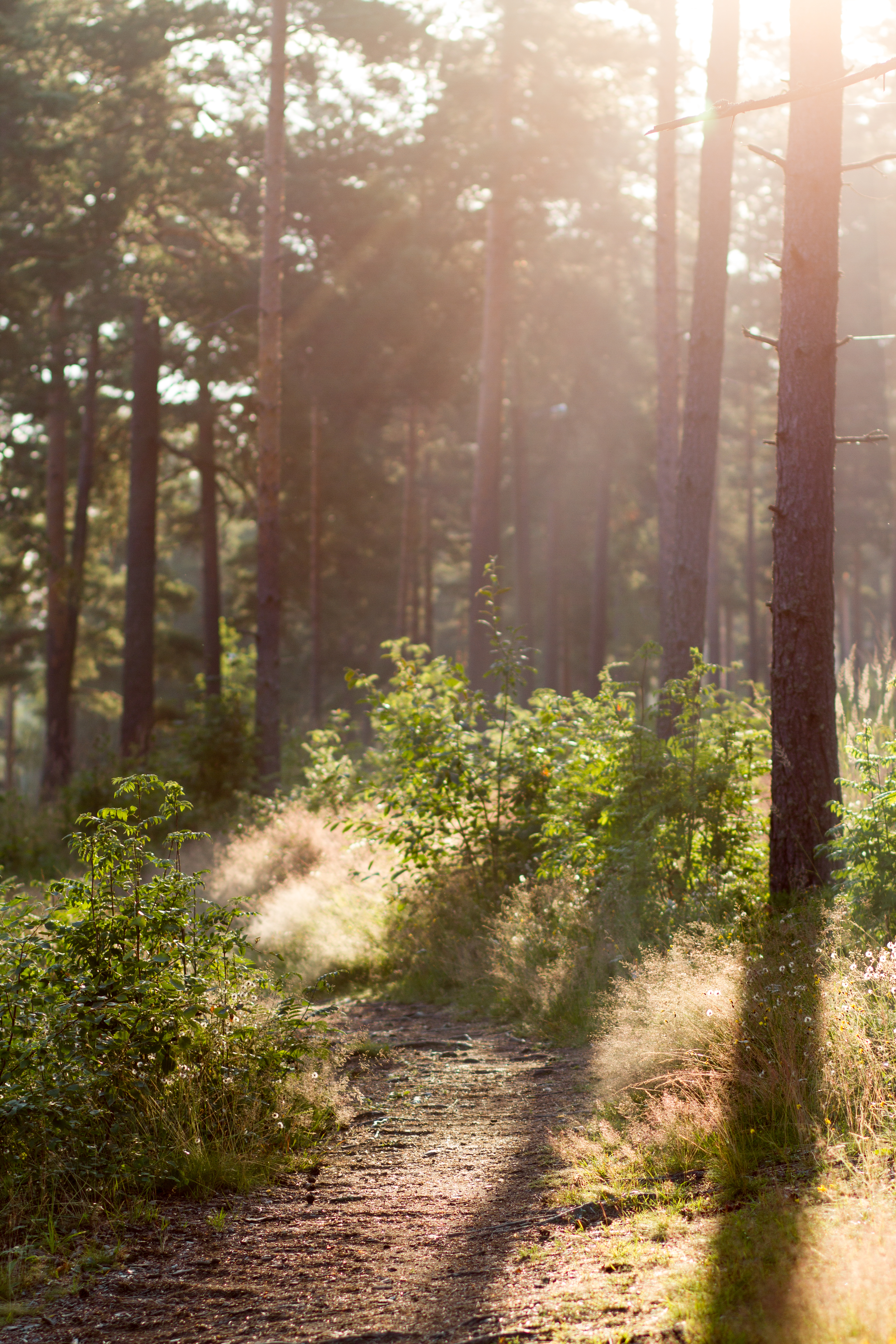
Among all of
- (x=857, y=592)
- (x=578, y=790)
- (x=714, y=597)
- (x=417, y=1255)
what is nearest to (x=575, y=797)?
(x=578, y=790)

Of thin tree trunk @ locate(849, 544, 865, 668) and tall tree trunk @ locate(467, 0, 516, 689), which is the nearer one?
tall tree trunk @ locate(467, 0, 516, 689)

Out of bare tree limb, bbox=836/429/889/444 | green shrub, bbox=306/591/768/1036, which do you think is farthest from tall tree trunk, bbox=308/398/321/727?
bare tree limb, bbox=836/429/889/444

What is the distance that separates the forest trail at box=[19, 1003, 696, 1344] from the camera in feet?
10.4

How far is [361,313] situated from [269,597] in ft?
31.3

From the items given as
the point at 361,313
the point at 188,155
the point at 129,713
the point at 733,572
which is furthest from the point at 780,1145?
the point at 733,572

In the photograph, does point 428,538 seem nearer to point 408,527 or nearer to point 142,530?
point 408,527

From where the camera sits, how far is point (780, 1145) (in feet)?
13.2

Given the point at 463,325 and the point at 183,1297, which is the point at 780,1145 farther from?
the point at 463,325

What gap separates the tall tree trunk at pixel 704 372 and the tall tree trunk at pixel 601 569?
22946 millimetres

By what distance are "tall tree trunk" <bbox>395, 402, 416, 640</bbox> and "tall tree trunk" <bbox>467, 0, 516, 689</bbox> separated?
11785mm

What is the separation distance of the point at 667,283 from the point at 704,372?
3692 millimetres

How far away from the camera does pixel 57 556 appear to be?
23.8m

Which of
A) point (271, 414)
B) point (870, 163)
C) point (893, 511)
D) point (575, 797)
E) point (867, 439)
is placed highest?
point (893, 511)

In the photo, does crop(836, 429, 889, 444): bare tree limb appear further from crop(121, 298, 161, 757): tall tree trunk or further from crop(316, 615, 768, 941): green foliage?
crop(121, 298, 161, 757): tall tree trunk
